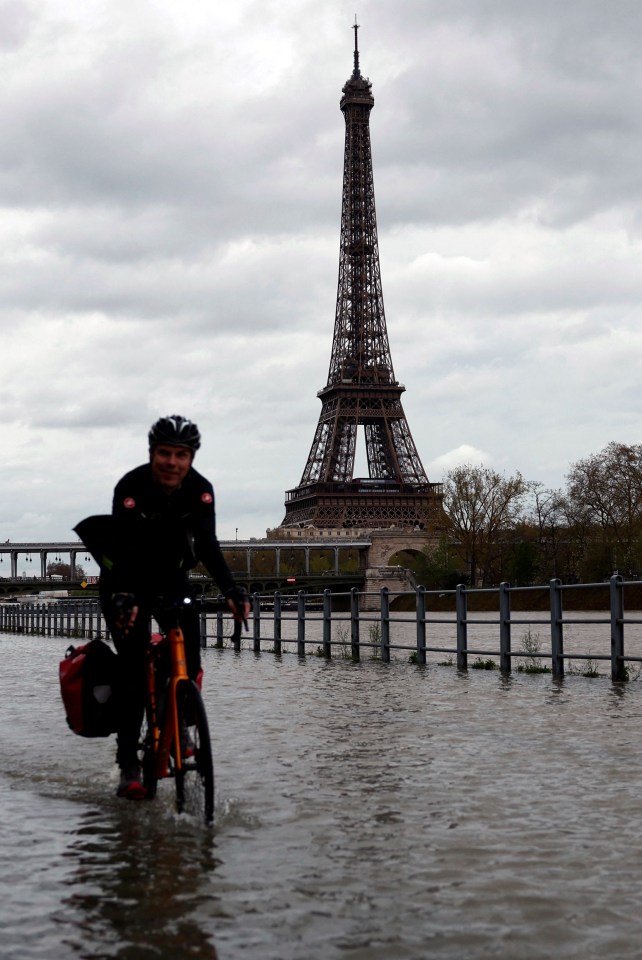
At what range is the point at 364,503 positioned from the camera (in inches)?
4232

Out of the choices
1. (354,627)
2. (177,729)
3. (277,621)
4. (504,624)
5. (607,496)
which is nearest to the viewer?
(177,729)

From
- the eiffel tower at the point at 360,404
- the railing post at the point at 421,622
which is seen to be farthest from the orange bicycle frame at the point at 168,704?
the eiffel tower at the point at 360,404

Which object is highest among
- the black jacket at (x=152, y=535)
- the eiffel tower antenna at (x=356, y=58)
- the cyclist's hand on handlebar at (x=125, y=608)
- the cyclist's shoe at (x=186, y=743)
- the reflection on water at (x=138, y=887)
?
the eiffel tower antenna at (x=356, y=58)

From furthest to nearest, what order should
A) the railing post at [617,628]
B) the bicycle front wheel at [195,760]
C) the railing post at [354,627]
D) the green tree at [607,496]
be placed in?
1. the green tree at [607,496]
2. the railing post at [354,627]
3. the railing post at [617,628]
4. the bicycle front wheel at [195,760]

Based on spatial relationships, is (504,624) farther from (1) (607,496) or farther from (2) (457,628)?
(1) (607,496)

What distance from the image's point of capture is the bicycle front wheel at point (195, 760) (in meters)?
5.30

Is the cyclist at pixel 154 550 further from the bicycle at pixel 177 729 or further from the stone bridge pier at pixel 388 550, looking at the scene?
the stone bridge pier at pixel 388 550

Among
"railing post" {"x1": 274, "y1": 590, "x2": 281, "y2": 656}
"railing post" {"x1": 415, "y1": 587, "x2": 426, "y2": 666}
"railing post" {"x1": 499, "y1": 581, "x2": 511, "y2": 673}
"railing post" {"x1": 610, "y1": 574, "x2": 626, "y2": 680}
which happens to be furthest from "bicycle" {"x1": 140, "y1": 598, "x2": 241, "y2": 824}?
"railing post" {"x1": 274, "y1": 590, "x2": 281, "y2": 656}

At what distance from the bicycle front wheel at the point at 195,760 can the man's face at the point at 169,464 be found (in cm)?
85

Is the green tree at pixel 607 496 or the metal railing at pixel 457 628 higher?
the green tree at pixel 607 496

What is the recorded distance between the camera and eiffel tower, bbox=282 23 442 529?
104 metres

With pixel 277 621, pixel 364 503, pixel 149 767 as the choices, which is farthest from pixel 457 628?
pixel 364 503

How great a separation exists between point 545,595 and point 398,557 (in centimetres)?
4969

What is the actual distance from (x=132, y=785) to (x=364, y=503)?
10182cm
